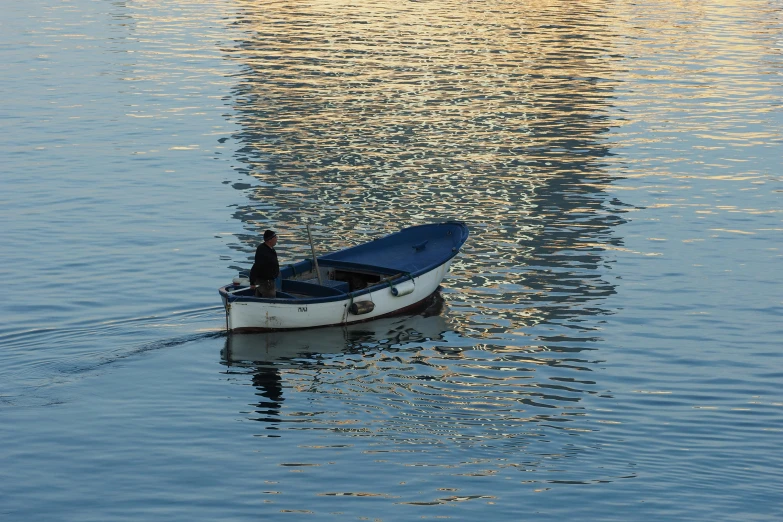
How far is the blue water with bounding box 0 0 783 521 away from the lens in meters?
22.4

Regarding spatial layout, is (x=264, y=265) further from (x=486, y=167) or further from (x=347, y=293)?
(x=486, y=167)

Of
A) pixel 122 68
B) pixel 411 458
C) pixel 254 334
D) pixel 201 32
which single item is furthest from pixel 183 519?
pixel 201 32

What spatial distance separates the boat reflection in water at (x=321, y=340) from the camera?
28.9 metres

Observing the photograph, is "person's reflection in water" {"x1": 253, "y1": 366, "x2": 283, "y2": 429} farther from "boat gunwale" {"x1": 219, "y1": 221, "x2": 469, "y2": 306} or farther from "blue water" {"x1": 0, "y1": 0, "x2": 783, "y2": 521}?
"boat gunwale" {"x1": 219, "y1": 221, "x2": 469, "y2": 306}

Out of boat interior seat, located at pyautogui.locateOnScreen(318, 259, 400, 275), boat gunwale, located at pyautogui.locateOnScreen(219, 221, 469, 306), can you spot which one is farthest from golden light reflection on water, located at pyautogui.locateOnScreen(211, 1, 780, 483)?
boat interior seat, located at pyautogui.locateOnScreen(318, 259, 400, 275)

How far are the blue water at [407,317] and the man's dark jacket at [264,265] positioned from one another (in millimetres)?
1541

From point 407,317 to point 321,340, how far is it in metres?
3.12

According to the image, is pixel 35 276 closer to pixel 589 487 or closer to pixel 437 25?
pixel 589 487

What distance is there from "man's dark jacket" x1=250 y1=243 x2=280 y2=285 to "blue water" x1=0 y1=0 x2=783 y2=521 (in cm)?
154

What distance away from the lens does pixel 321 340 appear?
3016cm

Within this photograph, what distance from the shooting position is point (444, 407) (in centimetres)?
2556

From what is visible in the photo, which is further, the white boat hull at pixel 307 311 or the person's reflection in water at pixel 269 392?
the white boat hull at pixel 307 311

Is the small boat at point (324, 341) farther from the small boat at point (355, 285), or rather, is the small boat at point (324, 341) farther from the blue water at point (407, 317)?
the small boat at point (355, 285)

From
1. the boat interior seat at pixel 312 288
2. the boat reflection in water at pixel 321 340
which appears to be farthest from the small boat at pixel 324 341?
the boat interior seat at pixel 312 288
